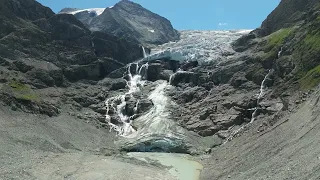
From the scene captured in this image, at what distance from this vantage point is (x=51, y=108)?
98875 millimetres

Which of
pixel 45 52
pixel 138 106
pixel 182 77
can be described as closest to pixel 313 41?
pixel 182 77

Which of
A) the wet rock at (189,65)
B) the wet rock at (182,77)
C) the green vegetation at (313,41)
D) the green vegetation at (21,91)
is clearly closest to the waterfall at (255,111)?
the green vegetation at (313,41)

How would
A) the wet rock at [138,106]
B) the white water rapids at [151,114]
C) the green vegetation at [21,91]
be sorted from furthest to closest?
the wet rock at [138,106] < the green vegetation at [21,91] < the white water rapids at [151,114]

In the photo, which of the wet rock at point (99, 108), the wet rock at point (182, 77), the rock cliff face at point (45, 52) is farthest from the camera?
the wet rock at point (182, 77)

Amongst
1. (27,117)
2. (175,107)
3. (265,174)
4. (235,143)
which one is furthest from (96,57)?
(265,174)

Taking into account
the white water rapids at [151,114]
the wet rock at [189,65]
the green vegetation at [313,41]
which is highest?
the green vegetation at [313,41]

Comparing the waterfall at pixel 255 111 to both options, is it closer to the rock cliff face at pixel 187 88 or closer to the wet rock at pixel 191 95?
the rock cliff face at pixel 187 88

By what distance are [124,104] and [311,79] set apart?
53890mm

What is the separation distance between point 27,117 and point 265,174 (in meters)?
62.8

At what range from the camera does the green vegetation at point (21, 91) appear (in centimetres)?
9788

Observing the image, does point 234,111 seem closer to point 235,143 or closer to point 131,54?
point 235,143

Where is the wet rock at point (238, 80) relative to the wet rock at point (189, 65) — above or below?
below

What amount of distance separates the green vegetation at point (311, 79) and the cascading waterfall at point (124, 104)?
A: 144 ft

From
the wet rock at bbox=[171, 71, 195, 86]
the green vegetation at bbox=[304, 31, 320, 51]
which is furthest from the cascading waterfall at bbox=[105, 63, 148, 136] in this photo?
the green vegetation at bbox=[304, 31, 320, 51]
